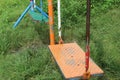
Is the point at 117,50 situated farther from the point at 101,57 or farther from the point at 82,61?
the point at 82,61

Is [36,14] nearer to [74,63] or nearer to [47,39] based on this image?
[47,39]

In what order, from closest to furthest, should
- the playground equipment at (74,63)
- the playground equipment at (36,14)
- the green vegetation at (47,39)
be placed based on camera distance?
the playground equipment at (74,63) → the green vegetation at (47,39) → the playground equipment at (36,14)

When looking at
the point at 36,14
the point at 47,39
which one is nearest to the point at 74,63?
the point at 47,39

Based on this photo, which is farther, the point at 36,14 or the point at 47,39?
the point at 36,14

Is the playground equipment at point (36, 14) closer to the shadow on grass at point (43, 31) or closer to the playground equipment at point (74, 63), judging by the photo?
the shadow on grass at point (43, 31)

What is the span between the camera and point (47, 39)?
187 inches

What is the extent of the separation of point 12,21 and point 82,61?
2.65 m

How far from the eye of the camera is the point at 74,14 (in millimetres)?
5367

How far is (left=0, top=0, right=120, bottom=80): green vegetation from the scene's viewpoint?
3789 mm

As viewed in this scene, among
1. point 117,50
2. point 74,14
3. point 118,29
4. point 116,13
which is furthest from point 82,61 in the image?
point 116,13

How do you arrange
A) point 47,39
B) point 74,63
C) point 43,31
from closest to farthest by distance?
1. point 74,63
2. point 47,39
3. point 43,31

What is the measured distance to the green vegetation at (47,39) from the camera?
379 centimetres

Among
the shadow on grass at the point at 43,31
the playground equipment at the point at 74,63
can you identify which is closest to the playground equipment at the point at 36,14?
the shadow on grass at the point at 43,31

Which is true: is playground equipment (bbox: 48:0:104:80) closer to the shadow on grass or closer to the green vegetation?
the green vegetation
